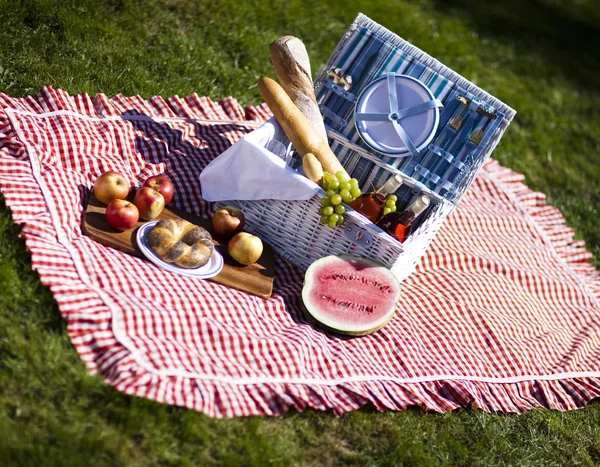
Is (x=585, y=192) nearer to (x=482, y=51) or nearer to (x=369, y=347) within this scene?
(x=482, y=51)

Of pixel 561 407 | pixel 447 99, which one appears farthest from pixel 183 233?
pixel 561 407

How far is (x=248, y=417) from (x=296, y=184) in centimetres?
145

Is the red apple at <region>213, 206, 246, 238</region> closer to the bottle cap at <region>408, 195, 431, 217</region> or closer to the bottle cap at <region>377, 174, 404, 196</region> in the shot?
the bottle cap at <region>377, 174, 404, 196</region>

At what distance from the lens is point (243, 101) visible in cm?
596

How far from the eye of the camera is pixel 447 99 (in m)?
4.86

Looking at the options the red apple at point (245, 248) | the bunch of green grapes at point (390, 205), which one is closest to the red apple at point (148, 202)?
the red apple at point (245, 248)

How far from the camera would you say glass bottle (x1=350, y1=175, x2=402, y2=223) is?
4.35 metres

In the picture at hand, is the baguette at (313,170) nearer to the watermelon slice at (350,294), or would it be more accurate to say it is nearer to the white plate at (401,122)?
the watermelon slice at (350,294)

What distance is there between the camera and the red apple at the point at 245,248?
4.11 m

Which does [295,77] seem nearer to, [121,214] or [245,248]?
[245,248]

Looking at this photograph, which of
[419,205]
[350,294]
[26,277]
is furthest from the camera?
[419,205]

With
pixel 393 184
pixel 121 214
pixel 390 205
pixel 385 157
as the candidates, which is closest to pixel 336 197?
pixel 390 205

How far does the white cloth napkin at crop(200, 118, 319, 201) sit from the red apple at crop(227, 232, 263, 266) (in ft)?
1.06

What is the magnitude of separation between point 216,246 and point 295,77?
1378mm
